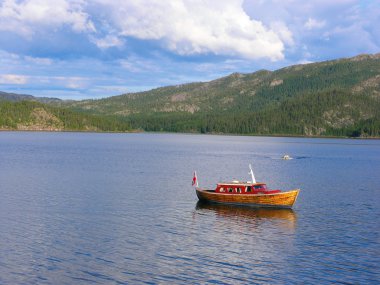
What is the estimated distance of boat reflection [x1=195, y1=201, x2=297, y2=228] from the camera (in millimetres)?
65287

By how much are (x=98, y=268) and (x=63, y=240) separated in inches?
412

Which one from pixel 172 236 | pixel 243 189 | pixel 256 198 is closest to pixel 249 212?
pixel 256 198

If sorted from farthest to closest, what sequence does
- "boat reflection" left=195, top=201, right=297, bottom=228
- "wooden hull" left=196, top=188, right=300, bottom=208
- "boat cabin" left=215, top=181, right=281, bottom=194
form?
"boat cabin" left=215, top=181, right=281, bottom=194 < "wooden hull" left=196, top=188, right=300, bottom=208 < "boat reflection" left=195, top=201, right=297, bottom=228

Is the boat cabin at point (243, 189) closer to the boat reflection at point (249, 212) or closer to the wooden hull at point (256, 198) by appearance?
the wooden hull at point (256, 198)

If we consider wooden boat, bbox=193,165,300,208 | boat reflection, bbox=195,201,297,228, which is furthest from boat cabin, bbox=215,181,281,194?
boat reflection, bbox=195,201,297,228

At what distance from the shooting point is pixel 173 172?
120938 millimetres

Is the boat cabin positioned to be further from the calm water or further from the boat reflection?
the calm water

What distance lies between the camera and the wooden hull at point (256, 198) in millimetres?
71875

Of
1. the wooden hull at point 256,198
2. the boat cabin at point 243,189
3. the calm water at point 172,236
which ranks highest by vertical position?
the boat cabin at point 243,189

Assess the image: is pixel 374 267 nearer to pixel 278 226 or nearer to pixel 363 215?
pixel 278 226

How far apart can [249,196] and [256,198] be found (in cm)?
111

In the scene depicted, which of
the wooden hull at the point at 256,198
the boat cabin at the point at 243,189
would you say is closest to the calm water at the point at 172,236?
the wooden hull at the point at 256,198

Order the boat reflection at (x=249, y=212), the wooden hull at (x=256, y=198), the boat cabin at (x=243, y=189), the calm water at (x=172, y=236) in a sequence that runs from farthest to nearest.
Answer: the boat cabin at (x=243, y=189), the wooden hull at (x=256, y=198), the boat reflection at (x=249, y=212), the calm water at (x=172, y=236)

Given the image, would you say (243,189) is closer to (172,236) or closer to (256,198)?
(256,198)
